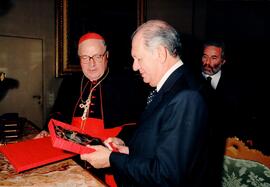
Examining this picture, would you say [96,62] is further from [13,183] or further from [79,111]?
[13,183]

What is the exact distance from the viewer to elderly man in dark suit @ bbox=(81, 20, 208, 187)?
1.33 m

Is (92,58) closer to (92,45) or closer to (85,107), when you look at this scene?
(92,45)

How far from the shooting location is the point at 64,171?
1743 millimetres

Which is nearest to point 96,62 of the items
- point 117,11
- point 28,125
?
point 28,125

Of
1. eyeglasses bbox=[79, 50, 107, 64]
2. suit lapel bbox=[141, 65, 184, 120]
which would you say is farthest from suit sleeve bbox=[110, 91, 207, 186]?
eyeglasses bbox=[79, 50, 107, 64]

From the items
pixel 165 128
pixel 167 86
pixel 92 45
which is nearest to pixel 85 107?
pixel 92 45

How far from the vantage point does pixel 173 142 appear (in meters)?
1.32

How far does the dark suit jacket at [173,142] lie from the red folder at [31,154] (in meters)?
0.46

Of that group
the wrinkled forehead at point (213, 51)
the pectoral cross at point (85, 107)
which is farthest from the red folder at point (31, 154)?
the wrinkled forehead at point (213, 51)

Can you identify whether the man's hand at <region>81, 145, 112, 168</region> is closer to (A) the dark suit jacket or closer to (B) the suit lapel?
(A) the dark suit jacket

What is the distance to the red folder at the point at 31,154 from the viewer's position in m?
1.67

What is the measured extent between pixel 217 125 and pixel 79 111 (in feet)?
5.35

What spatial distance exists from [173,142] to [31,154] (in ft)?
3.34

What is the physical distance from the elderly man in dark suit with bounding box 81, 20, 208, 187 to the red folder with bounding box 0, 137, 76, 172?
28 centimetres
